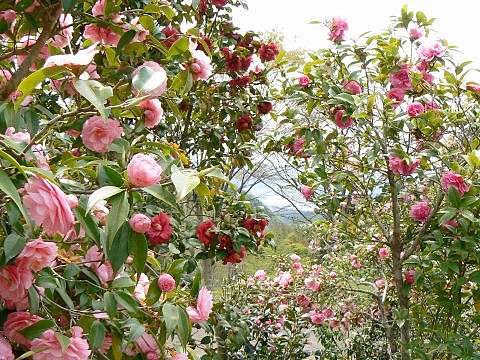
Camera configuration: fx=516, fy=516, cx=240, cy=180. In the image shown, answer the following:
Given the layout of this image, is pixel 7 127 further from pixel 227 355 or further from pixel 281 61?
pixel 227 355

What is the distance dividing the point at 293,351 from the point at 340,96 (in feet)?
6.65

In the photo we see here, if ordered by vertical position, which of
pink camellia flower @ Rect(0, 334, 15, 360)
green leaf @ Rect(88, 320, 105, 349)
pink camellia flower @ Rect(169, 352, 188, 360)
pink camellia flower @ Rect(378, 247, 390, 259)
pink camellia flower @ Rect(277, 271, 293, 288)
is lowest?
pink camellia flower @ Rect(277, 271, 293, 288)

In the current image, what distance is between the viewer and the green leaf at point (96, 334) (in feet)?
2.88

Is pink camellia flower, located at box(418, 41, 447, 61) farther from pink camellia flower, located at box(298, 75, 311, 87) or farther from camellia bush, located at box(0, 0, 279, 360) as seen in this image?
camellia bush, located at box(0, 0, 279, 360)

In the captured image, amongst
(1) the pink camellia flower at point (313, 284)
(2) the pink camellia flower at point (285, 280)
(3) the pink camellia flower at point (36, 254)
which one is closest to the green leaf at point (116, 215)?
(3) the pink camellia flower at point (36, 254)

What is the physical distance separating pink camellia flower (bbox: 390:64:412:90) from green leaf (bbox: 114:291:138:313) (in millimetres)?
1715

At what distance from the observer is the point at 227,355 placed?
301 cm

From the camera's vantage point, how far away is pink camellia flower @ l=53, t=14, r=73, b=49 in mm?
1147

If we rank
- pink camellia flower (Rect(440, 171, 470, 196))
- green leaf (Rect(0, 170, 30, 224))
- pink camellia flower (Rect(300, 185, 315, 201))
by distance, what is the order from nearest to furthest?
green leaf (Rect(0, 170, 30, 224)) < pink camellia flower (Rect(440, 171, 470, 196)) < pink camellia flower (Rect(300, 185, 315, 201))

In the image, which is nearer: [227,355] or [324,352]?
[227,355]

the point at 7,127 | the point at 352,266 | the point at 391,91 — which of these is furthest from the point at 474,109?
the point at 7,127

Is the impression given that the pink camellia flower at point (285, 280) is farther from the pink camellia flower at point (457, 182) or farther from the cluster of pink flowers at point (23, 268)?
the cluster of pink flowers at point (23, 268)

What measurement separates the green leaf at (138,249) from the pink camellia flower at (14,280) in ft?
0.51

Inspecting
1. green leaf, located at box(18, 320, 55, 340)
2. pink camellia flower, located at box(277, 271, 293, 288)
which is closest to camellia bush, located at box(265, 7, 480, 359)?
pink camellia flower, located at box(277, 271, 293, 288)
